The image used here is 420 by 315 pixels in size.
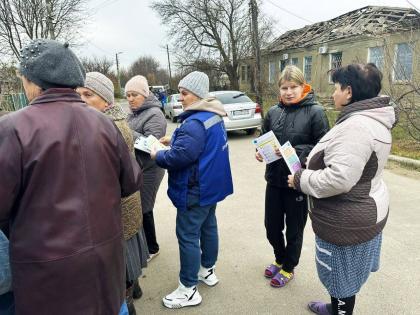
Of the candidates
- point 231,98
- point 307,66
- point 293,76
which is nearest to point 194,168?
point 293,76

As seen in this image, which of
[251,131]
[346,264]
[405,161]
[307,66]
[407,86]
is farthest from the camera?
[307,66]

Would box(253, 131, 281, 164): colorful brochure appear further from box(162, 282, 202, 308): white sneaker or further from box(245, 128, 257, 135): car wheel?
box(245, 128, 257, 135): car wheel

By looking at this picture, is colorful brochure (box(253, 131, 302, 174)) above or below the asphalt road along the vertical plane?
above

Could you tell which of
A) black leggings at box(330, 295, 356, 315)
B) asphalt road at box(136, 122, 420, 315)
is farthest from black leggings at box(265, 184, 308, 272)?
black leggings at box(330, 295, 356, 315)

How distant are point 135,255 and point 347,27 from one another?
855 inches

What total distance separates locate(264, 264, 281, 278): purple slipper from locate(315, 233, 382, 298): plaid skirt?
970 millimetres

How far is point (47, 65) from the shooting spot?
1364 mm

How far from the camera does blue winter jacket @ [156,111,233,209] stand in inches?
92.3

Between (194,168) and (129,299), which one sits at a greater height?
(194,168)

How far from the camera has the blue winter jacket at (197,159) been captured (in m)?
2.34

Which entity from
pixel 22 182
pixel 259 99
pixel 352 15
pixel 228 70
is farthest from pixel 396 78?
pixel 228 70

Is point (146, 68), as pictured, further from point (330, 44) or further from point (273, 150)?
point (273, 150)

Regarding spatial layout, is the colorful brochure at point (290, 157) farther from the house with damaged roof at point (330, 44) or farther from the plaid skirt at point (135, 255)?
the house with damaged roof at point (330, 44)

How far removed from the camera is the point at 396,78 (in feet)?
25.0
